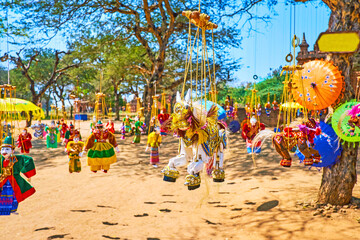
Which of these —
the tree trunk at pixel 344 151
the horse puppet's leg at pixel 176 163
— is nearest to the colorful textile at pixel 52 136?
the horse puppet's leg at pixel 176 163

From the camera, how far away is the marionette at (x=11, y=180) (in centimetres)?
360

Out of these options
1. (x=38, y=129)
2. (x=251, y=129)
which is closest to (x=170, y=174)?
(x=251, y=129)

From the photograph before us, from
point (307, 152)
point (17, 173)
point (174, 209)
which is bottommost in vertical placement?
point (174, 209)

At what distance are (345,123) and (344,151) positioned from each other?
54.8 inches

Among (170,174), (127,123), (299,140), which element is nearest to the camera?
(170,174)

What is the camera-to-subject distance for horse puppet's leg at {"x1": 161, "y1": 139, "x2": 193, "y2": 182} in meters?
3.56

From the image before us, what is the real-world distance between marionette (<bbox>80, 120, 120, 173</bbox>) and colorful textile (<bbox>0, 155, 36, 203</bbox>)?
147 centimetres

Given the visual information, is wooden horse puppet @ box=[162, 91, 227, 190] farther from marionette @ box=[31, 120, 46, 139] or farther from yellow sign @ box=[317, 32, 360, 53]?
marionette @ box=[31, 120, 46, 139]

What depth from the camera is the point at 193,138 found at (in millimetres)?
3652

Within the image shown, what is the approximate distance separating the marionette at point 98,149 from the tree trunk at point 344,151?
14.3 feet

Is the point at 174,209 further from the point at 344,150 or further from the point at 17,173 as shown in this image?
the point at 344,150

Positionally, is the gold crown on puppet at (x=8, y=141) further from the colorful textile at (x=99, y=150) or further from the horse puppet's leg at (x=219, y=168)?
the horse puppet's leg at (x=219, y=168)

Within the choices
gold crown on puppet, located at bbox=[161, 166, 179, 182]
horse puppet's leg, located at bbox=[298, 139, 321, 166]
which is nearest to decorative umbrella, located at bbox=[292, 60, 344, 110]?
horse puppet's leg, located at bbox=[298, 139, 321, 166]

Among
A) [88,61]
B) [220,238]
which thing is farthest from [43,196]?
[88,61]
